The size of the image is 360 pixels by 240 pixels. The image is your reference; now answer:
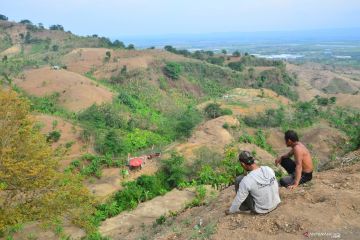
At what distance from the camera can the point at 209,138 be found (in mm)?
24812

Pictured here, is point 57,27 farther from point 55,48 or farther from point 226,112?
point 226,112

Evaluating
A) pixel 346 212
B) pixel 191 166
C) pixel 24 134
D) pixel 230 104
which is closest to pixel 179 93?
pixel 230 104

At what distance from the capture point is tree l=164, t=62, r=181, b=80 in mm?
47969

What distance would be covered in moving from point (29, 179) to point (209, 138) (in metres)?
15.3

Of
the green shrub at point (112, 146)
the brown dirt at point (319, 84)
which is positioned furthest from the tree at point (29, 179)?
the brown dirt at point (319, 84)

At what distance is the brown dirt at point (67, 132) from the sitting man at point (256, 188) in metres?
18.6

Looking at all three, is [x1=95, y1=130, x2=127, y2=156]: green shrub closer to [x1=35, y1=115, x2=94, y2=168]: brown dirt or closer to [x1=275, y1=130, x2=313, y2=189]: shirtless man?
[x1=35, y1=115, x2=94, y2=168]: brown dirt

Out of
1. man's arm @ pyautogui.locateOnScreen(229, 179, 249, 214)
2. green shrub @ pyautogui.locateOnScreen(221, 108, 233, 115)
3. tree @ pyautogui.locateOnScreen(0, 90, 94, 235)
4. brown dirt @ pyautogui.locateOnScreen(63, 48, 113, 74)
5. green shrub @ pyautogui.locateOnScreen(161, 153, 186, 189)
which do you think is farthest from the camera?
brown dirt @ pyautogui.locateOnScreen(63, 48, 113, 74)

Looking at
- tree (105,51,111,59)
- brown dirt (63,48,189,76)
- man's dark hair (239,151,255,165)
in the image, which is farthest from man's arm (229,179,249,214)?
tree (105,51,111,59)

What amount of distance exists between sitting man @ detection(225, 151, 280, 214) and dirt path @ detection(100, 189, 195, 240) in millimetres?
6977

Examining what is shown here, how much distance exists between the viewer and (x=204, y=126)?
26688 millimetres

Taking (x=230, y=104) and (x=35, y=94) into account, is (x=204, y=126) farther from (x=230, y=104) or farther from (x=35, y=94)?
(x=35, y=94)

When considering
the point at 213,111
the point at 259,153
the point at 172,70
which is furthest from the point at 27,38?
the point at 259,153

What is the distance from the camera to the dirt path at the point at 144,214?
13711 mm
